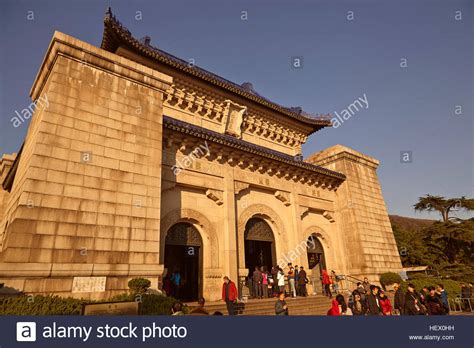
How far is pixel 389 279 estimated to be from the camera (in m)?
15.2

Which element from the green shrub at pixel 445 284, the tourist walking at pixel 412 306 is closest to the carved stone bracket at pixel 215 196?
the tourist walking at pixel 412 306

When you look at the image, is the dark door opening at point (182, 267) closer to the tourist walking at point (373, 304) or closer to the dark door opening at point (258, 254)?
the dark door opening at point (258, 254)

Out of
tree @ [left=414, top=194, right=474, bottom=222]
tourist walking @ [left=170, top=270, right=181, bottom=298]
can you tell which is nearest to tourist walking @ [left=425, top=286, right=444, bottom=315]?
tourist walking @ [left=170, top=270, right=181, bottom=298]

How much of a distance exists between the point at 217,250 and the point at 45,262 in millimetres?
6249

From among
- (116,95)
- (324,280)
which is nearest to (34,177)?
(116,95)

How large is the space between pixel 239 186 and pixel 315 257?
21.7 ft

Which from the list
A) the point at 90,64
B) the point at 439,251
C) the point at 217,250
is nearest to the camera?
the point at 90,64

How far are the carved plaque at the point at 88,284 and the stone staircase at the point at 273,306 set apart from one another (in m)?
3.42

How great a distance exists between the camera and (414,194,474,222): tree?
2871 cm

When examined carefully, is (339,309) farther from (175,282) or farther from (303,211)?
(303,211)

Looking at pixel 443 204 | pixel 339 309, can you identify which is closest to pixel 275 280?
pixel 339 309

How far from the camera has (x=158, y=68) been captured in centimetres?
1430

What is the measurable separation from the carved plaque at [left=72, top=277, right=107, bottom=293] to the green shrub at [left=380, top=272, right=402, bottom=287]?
45.1 feet

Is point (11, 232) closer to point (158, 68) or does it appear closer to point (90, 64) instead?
point (90, 64)
